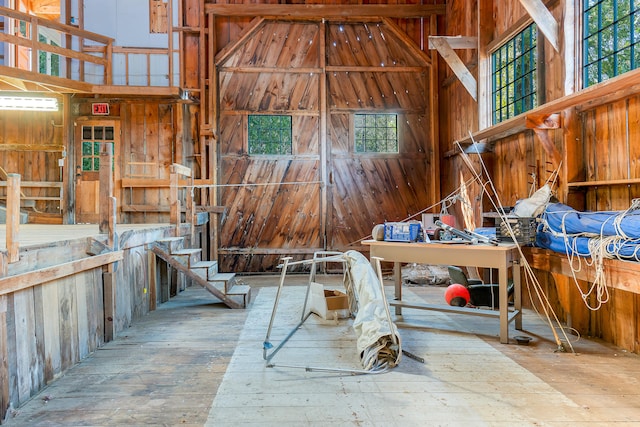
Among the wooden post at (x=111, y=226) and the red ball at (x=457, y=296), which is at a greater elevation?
the wooden post at (x=111, y=226)

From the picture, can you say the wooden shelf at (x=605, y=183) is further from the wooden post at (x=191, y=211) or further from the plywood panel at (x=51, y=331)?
the wooden post at (x=191, y=211)

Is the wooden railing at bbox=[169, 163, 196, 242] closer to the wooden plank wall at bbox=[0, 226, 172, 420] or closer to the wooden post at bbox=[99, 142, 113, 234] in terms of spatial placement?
the wooden plank wall at bbox=[0, 226, 172, 420]

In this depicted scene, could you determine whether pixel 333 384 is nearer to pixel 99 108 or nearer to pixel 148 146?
pixel 148 146

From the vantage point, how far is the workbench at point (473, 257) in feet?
12.6

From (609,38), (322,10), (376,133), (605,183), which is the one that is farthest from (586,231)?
(322,10)

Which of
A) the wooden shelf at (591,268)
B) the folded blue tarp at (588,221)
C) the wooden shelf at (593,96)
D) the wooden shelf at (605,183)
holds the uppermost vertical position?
the wooden shelf at (593,96)

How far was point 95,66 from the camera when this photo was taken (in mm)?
8055

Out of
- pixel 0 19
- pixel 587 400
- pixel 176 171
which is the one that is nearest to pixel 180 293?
pixel 176 171

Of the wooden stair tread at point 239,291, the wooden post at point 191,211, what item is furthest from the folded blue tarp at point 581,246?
the wooden post at point 191,211

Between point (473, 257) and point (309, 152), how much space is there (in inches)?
197

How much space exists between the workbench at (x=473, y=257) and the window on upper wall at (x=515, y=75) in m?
2.27

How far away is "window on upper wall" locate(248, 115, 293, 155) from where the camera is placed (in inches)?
330

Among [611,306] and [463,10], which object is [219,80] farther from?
[611,306]

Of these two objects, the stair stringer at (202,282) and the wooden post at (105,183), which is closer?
the wooden post at (105,183)
